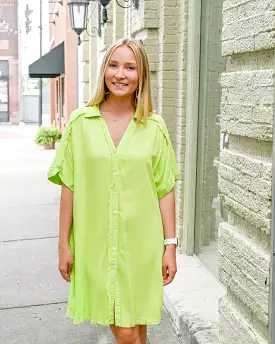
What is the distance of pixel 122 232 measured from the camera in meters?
2.90

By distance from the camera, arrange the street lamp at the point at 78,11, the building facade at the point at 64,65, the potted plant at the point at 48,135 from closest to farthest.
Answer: the street lamp at the point at 78,11
the building facade at the point at 64,65
the potted plant at the point at 48,135

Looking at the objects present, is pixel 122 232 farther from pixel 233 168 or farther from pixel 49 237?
pixel 49 237

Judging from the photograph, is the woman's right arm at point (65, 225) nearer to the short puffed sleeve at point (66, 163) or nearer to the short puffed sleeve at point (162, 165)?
the short puffed sleeve at point (66, 163)

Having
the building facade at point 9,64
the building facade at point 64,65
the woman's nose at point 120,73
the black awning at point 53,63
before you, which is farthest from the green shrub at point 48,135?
the building facade at point 9,64

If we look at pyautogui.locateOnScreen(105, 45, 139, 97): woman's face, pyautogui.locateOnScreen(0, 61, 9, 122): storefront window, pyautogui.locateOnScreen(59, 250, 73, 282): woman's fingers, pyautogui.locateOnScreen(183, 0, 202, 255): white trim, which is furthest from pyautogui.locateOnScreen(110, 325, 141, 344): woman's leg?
pyautogui.locateOnScreen(0, 61, 9, 122): storefront window

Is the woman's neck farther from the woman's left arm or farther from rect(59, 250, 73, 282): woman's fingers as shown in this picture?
rect(59, 250, 73, 282): woman's fingers

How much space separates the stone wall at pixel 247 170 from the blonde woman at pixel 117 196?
1.19 ft

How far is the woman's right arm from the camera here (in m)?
2.97

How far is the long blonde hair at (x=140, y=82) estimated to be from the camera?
2.90 meters

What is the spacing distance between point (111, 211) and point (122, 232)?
0.11 m

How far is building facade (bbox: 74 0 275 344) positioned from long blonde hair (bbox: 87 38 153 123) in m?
0.44

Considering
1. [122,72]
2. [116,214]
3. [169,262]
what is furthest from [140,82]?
[169,262]

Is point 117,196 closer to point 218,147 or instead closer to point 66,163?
point 66,163

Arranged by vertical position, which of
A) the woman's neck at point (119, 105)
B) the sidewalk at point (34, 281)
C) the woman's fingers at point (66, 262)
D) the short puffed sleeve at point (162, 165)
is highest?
the woman's neck at point (119, 105)
